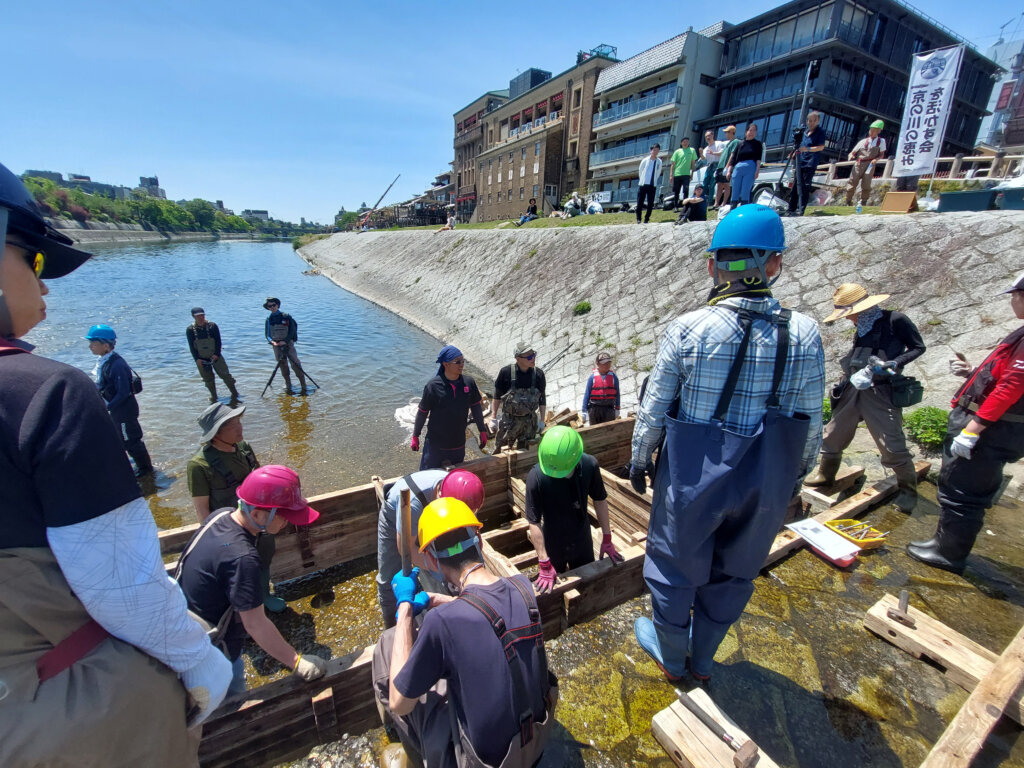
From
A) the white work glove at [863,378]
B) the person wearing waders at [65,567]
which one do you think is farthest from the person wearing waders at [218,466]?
the white work glove at [863,378]

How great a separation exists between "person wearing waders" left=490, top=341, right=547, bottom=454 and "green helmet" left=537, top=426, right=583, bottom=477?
2.64m

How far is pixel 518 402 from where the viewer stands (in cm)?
582

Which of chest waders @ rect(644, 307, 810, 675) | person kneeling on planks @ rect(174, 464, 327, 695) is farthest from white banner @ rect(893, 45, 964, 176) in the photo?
person kneeling on planks @ rect(174, 464, 327, 695)

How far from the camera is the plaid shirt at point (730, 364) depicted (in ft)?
7.16

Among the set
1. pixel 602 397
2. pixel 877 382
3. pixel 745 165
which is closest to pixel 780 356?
pixel 877 382

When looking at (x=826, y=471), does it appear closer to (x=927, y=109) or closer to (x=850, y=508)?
(x=850, y=508)

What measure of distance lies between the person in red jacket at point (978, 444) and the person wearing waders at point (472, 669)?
157 inches

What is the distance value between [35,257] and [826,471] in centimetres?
679

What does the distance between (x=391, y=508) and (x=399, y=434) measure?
6.13m

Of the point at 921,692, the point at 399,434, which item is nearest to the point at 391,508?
the point at 921,692

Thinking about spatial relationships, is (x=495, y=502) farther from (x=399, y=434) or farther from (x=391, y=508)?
(x=399, y=434)

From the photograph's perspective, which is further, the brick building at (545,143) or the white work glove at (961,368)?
the brick building at (545,143)

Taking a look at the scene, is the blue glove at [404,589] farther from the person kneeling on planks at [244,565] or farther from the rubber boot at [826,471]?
the rubber boot at [826,471]

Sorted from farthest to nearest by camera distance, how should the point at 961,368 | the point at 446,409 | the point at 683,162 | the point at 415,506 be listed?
1. the point at 683,162
2. the point at 446,409
3. the point at 961,368
4. the point at 415,506
